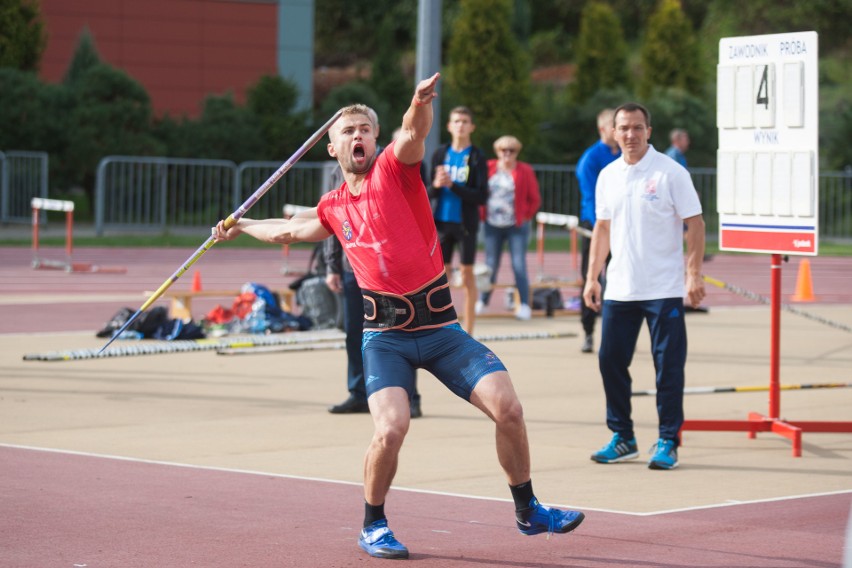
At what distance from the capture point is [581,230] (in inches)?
542

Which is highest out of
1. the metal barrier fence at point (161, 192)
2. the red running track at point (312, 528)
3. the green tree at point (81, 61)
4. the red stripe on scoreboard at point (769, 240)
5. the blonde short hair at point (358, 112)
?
the green tree at point (81, 61)

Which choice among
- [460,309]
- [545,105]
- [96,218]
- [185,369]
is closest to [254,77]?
[545,105]

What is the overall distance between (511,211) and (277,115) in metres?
19.6

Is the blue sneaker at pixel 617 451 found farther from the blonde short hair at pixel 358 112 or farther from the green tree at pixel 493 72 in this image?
the green tree at pixel 493 72

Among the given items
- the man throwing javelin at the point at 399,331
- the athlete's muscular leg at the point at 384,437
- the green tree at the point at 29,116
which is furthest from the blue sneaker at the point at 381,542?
the green tree at the point at 29,116

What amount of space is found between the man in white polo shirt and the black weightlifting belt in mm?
2339

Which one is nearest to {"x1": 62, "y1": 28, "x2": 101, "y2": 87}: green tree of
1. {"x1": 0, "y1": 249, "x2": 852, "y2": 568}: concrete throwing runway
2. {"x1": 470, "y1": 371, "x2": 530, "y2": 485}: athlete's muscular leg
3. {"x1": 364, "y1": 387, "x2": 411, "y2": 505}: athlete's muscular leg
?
{"x1": 0, "y1": 249, "x2": 852, "y2": 568}: concrete throwing runway

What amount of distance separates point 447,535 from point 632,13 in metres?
51.1

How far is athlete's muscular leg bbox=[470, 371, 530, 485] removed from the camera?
5992 millimetres

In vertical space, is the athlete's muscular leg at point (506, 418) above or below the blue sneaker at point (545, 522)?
above

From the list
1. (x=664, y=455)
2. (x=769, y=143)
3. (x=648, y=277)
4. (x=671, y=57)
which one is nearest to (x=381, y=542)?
(x=664, y=455)

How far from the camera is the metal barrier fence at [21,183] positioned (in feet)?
94.4

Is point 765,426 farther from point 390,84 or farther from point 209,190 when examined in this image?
point 390,84

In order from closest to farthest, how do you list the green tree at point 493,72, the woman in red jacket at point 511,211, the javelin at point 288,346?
the javelin at point 288,346
the woman in red jacket at point 511,211
the green tree at point 493,72
